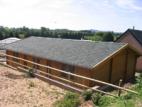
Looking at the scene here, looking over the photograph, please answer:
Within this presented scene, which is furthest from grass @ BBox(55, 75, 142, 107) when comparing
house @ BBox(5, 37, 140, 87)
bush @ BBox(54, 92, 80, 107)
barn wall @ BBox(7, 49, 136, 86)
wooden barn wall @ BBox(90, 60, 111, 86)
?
barn wall @ BBox(7, 49, 136, 86)

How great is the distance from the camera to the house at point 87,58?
1933 cm

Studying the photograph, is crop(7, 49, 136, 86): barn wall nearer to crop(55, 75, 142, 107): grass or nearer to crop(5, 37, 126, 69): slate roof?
crop(5, 37, 126, 69): slate roof

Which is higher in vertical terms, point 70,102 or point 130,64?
point 130,64

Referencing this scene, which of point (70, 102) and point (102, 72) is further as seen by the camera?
point (102, 72)

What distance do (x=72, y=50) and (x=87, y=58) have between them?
3.45 meters

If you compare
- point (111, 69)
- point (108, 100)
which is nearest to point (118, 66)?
point (111, 69)

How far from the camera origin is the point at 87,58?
65.4ft

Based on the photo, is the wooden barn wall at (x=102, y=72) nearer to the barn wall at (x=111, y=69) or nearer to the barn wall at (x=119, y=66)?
the barn wall at (x=111, y=69)

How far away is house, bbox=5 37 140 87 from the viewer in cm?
1933

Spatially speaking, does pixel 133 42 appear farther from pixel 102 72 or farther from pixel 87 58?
pixel 87 58

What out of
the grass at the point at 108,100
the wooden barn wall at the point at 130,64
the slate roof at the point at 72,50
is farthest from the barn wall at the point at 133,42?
the grass at the point at 108,100

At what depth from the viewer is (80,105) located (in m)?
11.5

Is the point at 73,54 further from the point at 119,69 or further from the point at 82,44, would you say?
the point at 119,69

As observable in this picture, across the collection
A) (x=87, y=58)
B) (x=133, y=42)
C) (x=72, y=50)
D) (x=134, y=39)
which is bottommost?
(x=87, y=58)
